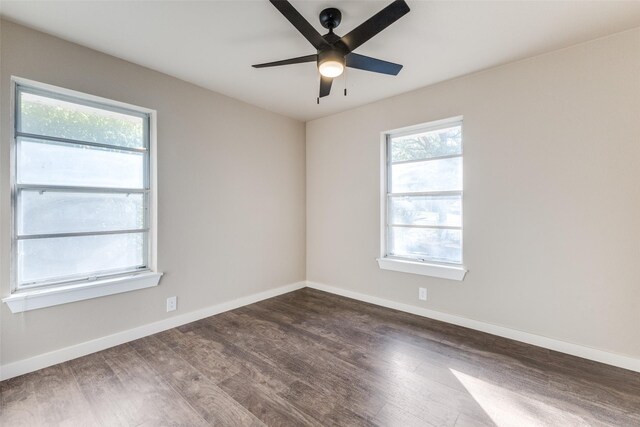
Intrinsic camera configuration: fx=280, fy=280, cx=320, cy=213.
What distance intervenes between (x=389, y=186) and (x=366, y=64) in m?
1.83

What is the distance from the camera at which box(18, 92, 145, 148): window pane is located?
220 cm

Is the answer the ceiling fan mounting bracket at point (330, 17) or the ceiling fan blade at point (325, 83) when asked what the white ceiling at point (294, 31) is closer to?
the ceiling fan mounting bracket at point (330, 17)

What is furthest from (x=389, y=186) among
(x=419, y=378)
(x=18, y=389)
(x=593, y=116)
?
(x=18, y=389)

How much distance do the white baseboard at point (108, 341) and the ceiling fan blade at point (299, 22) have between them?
291 centimetres

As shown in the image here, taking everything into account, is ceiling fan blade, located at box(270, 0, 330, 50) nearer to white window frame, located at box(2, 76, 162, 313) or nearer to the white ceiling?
the white ceiling

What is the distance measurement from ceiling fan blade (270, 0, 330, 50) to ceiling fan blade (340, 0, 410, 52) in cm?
15

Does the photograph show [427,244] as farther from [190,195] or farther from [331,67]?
[190,195]

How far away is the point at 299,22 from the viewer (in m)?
1.64

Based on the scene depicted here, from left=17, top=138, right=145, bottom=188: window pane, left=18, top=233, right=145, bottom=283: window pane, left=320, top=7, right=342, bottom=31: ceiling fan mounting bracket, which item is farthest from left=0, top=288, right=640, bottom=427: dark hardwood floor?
left=320, top=7, right=342, bottom=31: ceiling fan mounting bracket

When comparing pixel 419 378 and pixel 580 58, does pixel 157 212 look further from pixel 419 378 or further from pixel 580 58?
pixel 580 58

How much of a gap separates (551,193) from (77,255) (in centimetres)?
417

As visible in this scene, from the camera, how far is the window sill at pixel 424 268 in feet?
9.71

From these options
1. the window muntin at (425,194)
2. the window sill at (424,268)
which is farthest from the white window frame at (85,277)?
the window muntin at (425,194)

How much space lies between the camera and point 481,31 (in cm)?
218
